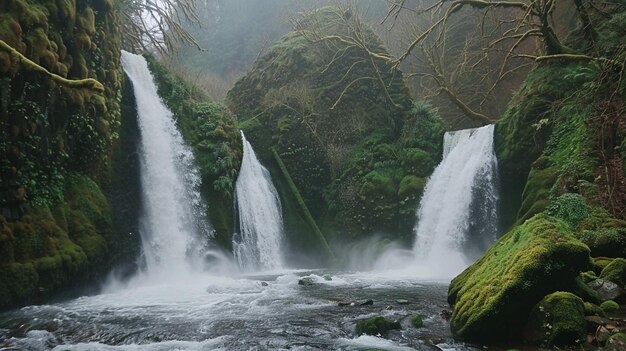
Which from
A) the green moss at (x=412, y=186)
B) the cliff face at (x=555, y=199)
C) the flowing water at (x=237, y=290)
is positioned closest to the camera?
the cliff face at (x=555, y=199)

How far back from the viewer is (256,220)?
603 inches

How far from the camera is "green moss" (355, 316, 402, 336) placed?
20.0 feet

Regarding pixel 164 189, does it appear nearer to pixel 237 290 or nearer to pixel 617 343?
pixel 237 290

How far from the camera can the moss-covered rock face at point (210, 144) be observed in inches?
548

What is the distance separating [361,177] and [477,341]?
39.6 feet

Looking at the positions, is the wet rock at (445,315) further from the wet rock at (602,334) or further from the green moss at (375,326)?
the wet rock at (602,334)

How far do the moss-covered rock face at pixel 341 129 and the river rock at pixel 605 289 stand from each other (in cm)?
932

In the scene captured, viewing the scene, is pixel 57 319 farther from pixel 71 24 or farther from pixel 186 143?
pixel 186 143

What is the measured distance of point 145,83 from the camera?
1374 centimetres

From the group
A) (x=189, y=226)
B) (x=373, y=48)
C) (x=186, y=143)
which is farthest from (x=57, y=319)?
(x=373, y=48)

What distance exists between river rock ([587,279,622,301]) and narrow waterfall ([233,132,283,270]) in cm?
990

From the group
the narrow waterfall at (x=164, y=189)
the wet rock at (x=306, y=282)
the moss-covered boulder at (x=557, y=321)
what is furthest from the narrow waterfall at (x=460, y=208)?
the moss-covered boulder at (x=557, y=321)

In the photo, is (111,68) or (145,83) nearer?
(111,68)

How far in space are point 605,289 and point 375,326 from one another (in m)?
3.28
